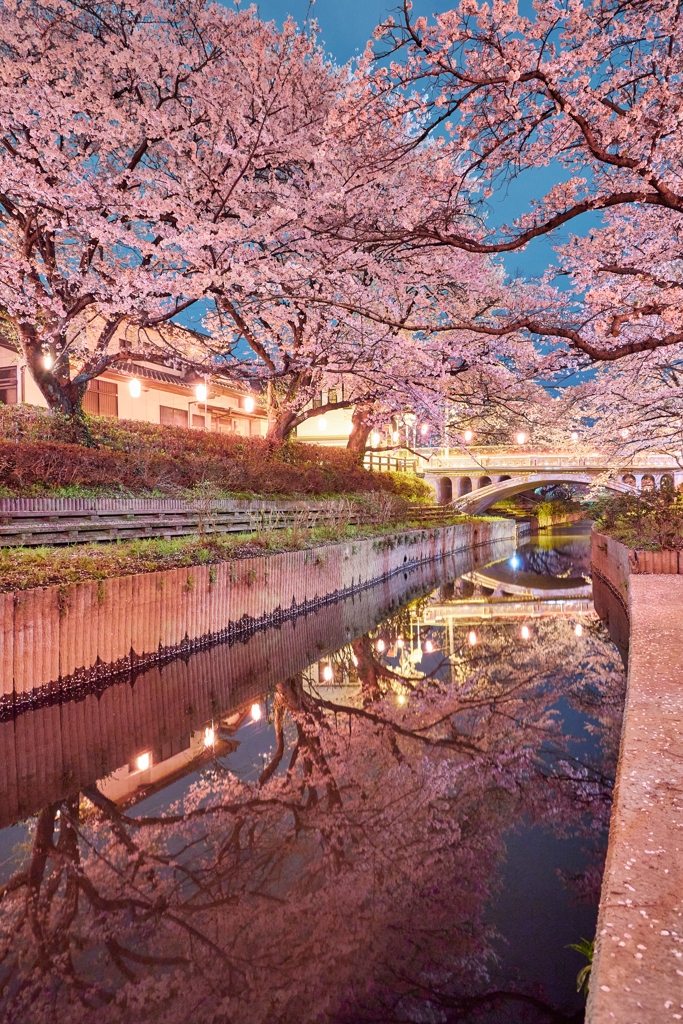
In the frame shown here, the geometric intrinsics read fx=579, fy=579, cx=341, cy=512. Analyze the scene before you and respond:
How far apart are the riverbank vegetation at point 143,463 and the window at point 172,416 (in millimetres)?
9428

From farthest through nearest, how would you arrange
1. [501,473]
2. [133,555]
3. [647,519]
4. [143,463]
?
[501,473], [647,519], [143,463], [133,555]

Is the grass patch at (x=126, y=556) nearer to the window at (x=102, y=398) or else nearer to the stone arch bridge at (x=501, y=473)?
the window at (x=102, y=398)

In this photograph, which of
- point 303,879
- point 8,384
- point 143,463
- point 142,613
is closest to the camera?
point 303,879

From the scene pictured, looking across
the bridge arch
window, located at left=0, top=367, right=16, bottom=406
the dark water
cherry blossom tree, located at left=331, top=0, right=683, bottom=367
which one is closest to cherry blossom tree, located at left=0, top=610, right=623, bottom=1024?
the dark water

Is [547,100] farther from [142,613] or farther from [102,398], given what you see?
[102,398]

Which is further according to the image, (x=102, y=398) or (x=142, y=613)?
(x=102, y=398)

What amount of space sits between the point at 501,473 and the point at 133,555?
34200mm

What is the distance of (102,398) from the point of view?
25.3 m

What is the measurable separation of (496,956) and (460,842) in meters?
1.23

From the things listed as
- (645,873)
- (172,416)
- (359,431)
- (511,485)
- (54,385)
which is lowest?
(645,873)

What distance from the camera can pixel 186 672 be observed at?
826 centimetres

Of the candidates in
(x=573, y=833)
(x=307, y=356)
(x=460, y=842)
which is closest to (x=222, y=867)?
(x=460, y=842)

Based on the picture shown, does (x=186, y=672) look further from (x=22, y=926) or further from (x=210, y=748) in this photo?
(x=22, y=926)

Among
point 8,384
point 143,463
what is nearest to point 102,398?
point 8,384
